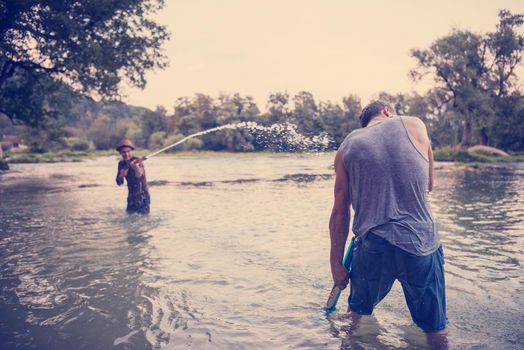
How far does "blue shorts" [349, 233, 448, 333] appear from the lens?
323 centimetres

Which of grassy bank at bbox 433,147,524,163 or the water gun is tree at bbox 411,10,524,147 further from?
the water gun

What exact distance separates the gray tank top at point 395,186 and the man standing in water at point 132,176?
25.4ft

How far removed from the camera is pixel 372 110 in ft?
12.1

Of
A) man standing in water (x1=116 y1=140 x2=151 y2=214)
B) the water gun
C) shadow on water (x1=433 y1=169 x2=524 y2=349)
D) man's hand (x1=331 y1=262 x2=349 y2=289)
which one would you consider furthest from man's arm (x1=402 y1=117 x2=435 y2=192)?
man standing in water (x1=116 y1=140 x2=151 y2=214)

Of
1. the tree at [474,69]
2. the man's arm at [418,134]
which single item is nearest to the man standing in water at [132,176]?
the man's arm at [418,134]

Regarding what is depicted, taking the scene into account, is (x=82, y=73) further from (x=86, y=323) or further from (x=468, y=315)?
(x=468, y=315)

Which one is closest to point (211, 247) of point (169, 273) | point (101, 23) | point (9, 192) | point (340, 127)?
point (169, 273)

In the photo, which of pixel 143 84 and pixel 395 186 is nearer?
pixel 395 186

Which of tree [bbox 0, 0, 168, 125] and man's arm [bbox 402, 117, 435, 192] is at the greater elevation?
tree [bbox 0, 0, 168, 125]

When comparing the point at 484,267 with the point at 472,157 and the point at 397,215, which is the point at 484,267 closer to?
the point at 397,215

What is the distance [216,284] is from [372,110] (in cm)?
340

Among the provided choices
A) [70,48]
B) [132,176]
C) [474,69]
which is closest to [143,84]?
[70,48]

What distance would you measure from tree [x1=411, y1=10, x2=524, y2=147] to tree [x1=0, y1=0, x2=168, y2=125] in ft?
119

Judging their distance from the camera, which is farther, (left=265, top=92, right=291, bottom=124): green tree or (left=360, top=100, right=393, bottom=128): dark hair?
(left=265, top=92, right=291, bottom=124): green tree
